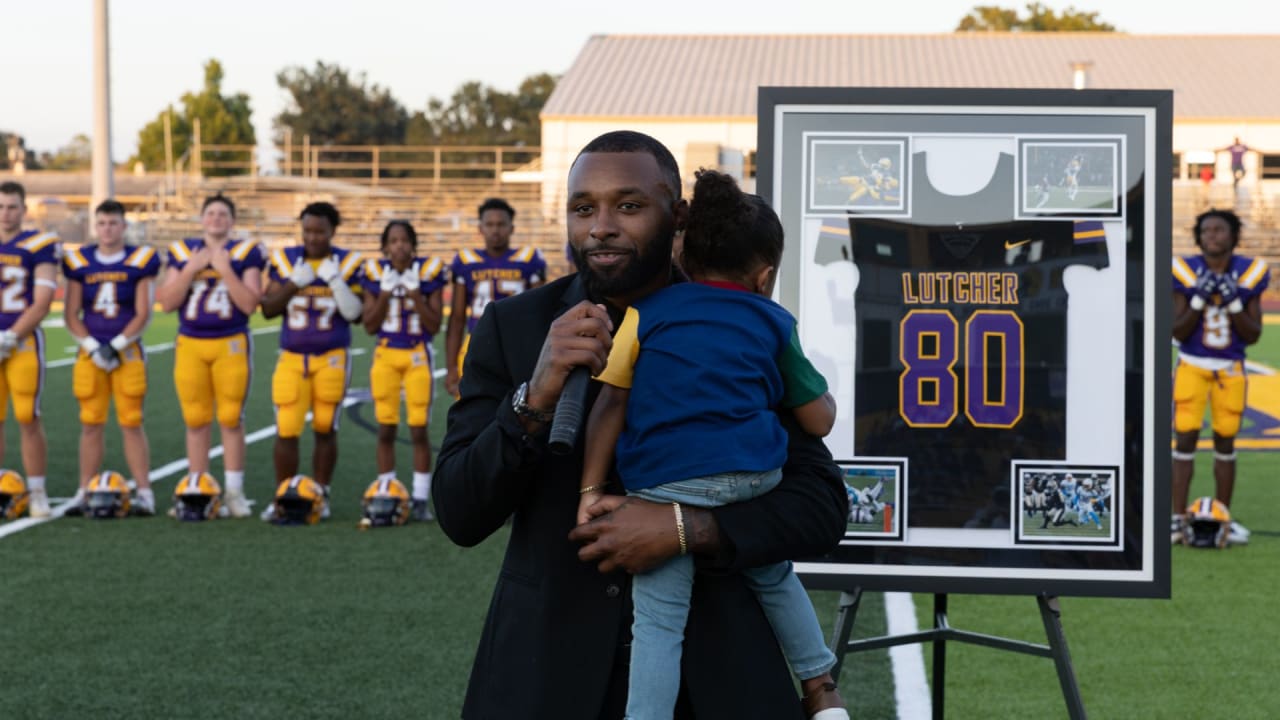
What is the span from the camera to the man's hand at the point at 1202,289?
8.11m

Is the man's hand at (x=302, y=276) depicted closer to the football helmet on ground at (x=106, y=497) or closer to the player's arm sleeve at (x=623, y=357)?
the football helmet on ground at (x=106, y=497)

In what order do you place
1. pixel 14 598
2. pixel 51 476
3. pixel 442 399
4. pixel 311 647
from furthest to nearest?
pixel 442 399 → pixel 51 476 → pixel 14 598 → pixel 311 647

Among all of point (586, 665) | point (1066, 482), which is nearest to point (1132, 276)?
point (1066, 482)

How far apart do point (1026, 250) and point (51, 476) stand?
27.0ft

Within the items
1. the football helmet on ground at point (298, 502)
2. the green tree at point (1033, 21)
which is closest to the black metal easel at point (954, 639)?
the football helmet on ground at point (298, 502)

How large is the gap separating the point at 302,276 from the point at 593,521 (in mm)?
6607

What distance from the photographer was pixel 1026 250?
143 inches

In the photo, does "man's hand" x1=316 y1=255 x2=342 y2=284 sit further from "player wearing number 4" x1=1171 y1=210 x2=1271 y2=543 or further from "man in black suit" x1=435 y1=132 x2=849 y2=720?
"man in black suit" x1=435 y1=132 x2=849 y2=720

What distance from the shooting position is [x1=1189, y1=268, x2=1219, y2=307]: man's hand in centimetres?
811

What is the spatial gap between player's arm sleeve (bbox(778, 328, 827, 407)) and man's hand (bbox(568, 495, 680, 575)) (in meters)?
0.29

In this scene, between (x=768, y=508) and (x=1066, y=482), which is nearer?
(x=768, y=508)

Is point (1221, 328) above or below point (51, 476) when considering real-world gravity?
above

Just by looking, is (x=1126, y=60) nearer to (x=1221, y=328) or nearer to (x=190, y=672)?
(x=1221, y=328)

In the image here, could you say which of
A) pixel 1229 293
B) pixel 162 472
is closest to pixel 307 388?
pixel 162 472
